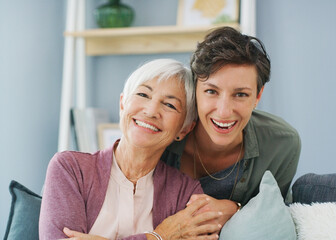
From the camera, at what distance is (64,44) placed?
2.79 m

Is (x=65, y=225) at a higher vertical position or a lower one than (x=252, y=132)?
lower

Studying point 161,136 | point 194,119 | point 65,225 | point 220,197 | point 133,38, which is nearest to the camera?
point 65,225

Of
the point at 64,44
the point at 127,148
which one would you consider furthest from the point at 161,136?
the point at 64,44

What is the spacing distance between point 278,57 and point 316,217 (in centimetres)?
143

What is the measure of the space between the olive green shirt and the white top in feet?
0.88

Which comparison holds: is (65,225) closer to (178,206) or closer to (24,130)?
(178,206)

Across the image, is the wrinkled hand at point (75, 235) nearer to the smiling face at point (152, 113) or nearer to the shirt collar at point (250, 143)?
the smiling face at point (152, 113)

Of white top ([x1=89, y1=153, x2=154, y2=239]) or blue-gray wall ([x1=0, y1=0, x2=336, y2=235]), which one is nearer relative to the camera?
white top ([x1=89, y1=153, x2=154, y2=239])

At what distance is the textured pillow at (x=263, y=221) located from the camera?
4.24ft

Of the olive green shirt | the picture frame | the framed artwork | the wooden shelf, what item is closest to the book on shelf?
the picture frame

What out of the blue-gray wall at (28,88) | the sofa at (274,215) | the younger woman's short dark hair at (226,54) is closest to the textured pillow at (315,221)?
the sofa at (274,215)

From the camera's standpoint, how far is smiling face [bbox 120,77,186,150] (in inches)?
54.2

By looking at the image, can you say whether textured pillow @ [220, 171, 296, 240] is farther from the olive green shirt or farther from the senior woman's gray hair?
the senior woman's gray hair

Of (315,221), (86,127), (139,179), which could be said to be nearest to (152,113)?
(139,179)
